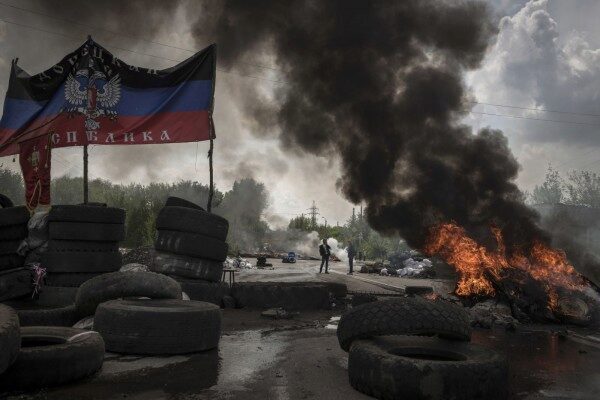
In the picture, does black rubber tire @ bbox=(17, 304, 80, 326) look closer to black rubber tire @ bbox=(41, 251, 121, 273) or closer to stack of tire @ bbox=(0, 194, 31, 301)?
stack of tire @ bbox=(0, 194, 31, 301)

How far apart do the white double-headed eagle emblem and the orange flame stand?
383 inches

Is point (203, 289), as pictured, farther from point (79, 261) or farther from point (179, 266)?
point (79, 261)

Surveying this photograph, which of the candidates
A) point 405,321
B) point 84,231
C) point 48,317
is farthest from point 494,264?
point 48,317

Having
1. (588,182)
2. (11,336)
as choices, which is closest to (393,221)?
(11,336)

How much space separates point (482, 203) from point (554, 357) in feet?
29.3

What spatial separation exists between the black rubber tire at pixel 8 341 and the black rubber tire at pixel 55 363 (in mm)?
255

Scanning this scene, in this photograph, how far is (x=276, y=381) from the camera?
392 cm

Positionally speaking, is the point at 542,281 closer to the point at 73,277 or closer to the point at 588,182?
the point at 73,277

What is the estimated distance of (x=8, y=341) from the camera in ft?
10.2

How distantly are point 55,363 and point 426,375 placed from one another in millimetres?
3099

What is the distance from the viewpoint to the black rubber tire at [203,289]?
796cm

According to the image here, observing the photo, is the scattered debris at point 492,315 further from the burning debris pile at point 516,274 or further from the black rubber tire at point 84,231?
the black rubber tire at point 84,231

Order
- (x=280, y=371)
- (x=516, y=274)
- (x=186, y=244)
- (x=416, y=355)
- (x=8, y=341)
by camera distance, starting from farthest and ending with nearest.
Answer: (x=516, y=274)
(x=186, y=244)
(x=280, y=371)
(x=416, y=355)
(x=8, y=341)

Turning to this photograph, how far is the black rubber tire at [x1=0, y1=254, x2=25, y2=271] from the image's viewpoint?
23.7 ft
